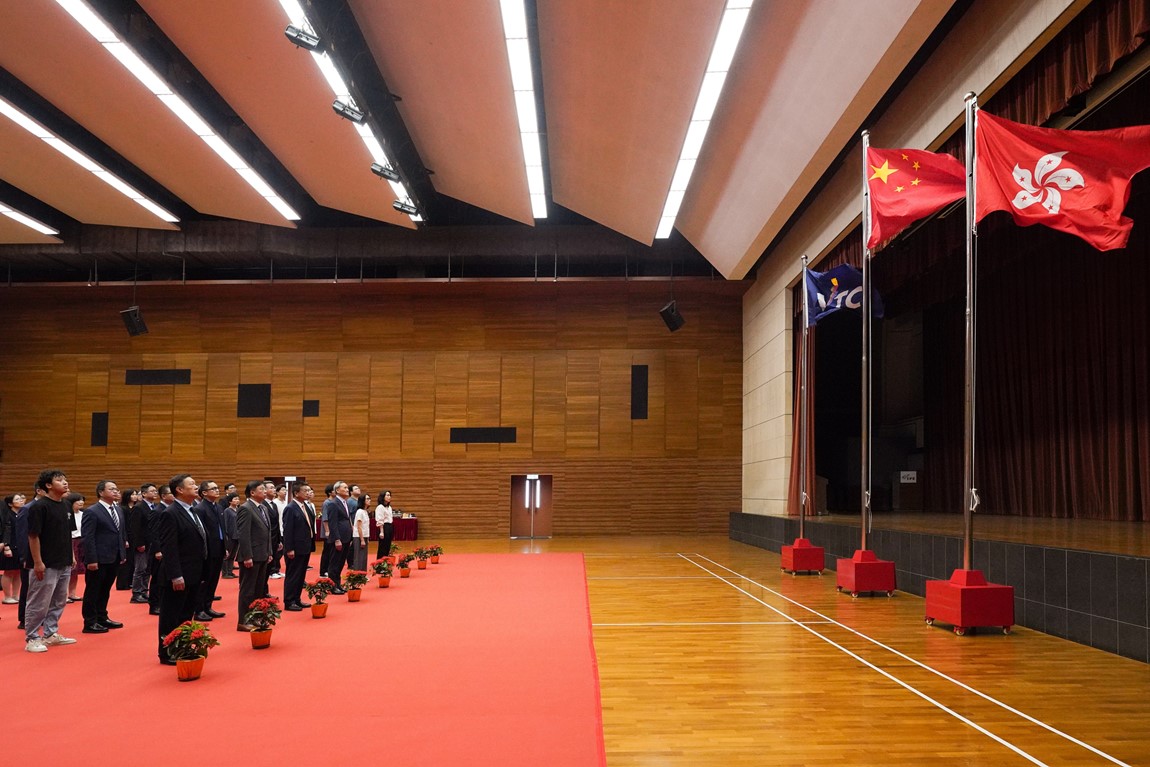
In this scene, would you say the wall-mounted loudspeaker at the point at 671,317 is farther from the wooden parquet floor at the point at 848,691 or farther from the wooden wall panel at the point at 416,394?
the wooden parquet floor at the point at 848,691

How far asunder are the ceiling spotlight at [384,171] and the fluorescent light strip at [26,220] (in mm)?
8450

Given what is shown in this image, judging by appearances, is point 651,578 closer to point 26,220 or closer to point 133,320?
point 133,320

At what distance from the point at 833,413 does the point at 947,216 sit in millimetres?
11513

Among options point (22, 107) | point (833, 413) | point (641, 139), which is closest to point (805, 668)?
point (641, 139)

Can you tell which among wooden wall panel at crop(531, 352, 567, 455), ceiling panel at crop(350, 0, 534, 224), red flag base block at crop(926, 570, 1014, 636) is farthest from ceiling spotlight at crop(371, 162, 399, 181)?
red flag base block at crop(926, 570, 1014, 636)

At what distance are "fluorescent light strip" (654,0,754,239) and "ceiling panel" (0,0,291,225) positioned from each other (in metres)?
8.14

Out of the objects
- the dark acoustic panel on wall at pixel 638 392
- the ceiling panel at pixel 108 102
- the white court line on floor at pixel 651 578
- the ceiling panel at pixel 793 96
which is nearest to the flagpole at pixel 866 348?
the ceiling panel at pixel 793 96

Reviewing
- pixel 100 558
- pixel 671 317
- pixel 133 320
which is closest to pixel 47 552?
pixel 100 558

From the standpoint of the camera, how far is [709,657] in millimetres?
7191

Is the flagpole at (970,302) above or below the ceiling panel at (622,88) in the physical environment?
below

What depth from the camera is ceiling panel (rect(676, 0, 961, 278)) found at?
9.66 metres

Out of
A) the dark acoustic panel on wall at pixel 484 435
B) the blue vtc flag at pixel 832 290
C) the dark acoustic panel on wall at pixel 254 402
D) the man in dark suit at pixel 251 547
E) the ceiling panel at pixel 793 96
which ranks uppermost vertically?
the ceiling panel at pixel 793 96

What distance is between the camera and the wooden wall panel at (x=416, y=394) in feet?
78.6

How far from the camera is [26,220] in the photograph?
65.2 ft
